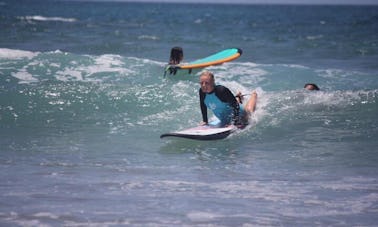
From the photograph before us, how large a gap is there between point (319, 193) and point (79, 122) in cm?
506

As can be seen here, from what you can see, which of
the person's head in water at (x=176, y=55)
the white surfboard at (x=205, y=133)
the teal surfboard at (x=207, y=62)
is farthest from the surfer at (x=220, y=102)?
the person's head in water at (x=176, y=55)

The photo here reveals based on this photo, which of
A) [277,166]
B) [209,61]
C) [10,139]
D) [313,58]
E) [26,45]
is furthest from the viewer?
[26,45]

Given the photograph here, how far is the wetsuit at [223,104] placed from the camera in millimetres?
8031

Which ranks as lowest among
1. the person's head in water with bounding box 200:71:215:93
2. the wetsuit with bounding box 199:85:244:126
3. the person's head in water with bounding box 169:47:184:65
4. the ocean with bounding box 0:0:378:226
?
the ocean with bounding box 0:0:378:226

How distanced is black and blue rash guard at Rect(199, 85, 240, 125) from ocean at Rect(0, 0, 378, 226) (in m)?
0.28

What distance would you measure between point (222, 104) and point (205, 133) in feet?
1.83

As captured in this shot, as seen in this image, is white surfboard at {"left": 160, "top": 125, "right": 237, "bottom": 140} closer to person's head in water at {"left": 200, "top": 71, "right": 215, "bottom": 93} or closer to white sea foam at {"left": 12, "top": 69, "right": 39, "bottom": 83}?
person's head in water at {"left": 200, "top": 71, "right": 215, "bottom": 93}

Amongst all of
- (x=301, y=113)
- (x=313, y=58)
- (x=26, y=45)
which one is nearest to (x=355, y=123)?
(x=301, y=113)

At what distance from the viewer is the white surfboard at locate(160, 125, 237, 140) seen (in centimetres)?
766

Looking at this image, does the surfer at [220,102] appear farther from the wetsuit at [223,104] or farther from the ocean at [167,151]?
the ocean at [167,151]

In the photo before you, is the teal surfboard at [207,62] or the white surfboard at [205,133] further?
the teal surfboard at [207,62]

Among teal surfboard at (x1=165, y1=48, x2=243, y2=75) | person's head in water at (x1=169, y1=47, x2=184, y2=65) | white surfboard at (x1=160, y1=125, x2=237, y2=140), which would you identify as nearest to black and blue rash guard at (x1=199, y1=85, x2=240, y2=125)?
white surfboard at (x1=160, y1=125, x2=237, y2=140)

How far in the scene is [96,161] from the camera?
22.9ft

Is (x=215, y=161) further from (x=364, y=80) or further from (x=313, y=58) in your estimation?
(x=313, y=58)
